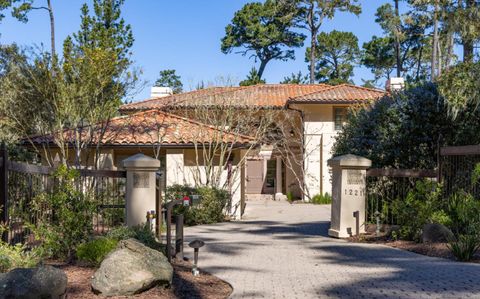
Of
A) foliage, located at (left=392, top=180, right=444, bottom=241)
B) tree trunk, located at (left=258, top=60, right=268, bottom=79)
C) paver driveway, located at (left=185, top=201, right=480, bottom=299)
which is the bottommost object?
paver driveway, located at (left=185, top=201, right=480, bottom=299)

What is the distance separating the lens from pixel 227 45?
5025 cm

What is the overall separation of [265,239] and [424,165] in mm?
4925

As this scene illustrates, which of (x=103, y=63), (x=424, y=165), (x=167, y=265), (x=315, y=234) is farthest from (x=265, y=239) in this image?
(x=103, y=63)

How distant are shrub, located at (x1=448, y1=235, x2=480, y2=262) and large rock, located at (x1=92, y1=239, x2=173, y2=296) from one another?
527 cm

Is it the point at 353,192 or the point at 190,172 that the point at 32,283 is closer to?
the point at 353,192

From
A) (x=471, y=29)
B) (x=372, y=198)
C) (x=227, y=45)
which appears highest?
(x=227, y=45)

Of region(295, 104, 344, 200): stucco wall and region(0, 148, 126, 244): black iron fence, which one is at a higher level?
region(295, 104, 344, 200): stucco wall

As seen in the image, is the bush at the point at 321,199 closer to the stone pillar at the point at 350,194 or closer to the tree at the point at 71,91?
the tree at the point at 71,91

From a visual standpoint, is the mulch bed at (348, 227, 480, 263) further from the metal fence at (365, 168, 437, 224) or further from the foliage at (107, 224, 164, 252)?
the foliage at (107, 224, 164, 252)

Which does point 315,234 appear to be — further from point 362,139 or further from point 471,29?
point 471,29

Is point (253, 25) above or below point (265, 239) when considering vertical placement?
above

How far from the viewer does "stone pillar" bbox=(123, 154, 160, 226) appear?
37.0 feet

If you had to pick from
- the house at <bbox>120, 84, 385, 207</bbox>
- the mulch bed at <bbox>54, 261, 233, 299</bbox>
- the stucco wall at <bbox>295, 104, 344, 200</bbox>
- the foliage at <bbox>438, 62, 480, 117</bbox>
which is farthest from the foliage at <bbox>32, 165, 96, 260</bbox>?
the stucco wall at <bbox>295, 104, 344, 200</bbox>

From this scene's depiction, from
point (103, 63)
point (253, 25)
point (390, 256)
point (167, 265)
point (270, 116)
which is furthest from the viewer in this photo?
point (253, 25)
